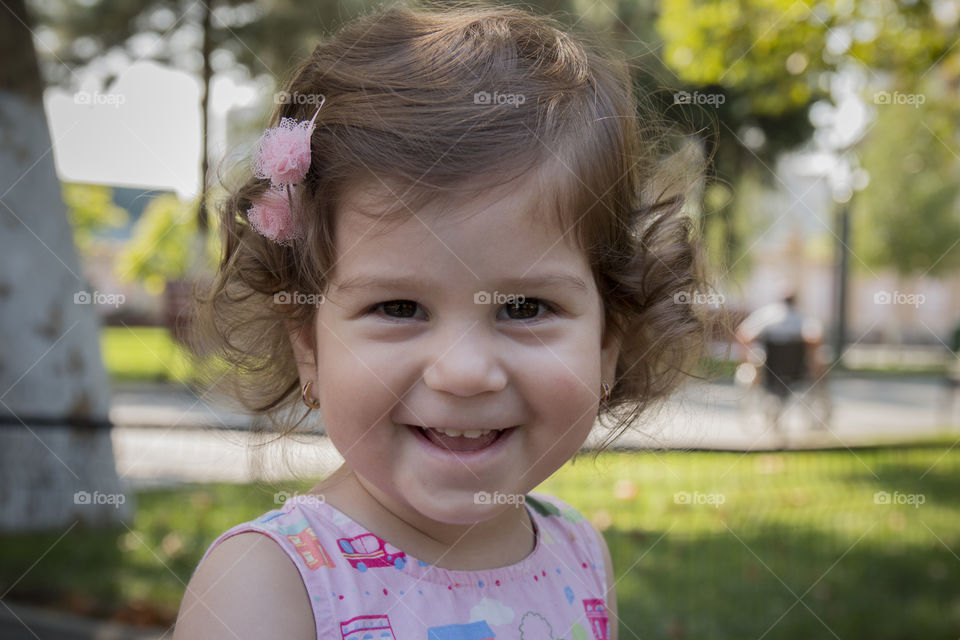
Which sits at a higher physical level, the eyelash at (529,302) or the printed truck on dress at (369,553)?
the eyelash at (529,302)

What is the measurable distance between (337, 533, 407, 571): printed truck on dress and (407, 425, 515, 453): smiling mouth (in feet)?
0.69

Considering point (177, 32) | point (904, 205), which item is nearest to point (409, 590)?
point (177, 32)

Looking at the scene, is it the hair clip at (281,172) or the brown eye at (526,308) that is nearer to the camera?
the brown eye at (526,308)

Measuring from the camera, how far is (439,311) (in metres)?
1.24

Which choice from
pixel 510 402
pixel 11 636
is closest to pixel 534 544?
pixel 510 402

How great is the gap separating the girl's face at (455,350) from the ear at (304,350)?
141 mm

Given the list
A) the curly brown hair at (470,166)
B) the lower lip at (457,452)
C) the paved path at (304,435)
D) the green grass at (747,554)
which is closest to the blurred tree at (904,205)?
the paved path at (304,435)

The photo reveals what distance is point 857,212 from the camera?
31750mm

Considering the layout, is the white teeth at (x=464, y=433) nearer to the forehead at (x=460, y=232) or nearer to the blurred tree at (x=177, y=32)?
the forehead at (x=460, y=232)

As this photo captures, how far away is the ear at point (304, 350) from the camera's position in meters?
1.52

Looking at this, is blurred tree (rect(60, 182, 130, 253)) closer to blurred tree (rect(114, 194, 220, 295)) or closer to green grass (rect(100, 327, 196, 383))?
blurred tree (rect(114, 194, 220, 295))

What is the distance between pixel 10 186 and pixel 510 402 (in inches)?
190

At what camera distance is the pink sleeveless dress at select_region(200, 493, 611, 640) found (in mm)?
1264

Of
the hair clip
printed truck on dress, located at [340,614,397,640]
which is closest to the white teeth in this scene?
printed truck on dress, located at [340,614,397,640]
